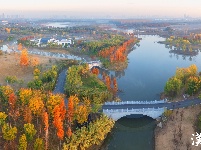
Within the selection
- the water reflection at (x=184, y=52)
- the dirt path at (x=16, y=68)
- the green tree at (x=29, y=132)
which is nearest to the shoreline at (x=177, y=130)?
the green tree at (x=29, y=132)

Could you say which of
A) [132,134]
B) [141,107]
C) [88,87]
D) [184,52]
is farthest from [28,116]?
[184,52]

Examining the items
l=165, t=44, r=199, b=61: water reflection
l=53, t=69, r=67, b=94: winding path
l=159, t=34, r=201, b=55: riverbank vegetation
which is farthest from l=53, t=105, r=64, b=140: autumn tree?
l=159, t=34, r=201, b=55: riverbank vegetation

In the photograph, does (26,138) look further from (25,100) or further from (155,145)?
(155,145)

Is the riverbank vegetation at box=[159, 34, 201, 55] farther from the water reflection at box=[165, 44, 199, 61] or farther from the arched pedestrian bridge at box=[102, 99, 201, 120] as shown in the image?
the arched pedestrian bridge at box=[102, 99, 201, 120]

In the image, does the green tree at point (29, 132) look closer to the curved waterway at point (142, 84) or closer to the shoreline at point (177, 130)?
the curved waterway at point (142, 84)

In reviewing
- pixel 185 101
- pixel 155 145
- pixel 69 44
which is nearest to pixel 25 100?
pixel 155 145

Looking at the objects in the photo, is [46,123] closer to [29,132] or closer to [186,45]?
[29,132]

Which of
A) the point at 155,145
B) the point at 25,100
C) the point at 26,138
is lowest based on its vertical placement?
the point at 155,145
